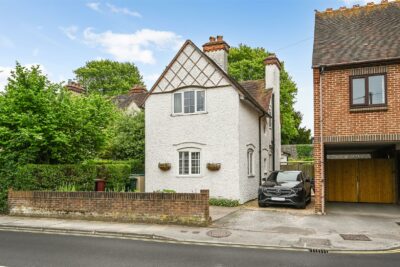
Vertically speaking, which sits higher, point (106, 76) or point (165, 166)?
point (106, 76)

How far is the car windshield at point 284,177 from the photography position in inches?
643

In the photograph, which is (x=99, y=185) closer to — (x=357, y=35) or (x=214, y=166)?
(x=214, y=166)

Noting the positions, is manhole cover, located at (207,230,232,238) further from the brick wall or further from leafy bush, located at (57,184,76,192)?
leafy bush, located at (57,184,76,192)

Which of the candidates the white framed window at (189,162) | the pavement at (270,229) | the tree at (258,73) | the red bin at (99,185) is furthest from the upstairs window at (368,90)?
the tree at (258,73)

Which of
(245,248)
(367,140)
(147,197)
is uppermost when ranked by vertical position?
(367,140)

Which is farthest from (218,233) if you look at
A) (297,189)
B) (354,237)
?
(297,189)

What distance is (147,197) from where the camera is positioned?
480 inches

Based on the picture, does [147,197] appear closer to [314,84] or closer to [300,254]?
[300,254]

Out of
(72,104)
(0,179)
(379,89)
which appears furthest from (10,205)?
(379,89)

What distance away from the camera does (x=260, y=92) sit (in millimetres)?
23844

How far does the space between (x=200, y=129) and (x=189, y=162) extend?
1760mm

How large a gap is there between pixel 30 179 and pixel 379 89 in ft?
46.5

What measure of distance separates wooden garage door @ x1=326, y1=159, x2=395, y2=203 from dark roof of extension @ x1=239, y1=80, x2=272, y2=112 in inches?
229

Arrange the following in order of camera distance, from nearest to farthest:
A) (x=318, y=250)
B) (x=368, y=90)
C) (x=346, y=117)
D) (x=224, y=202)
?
1. (x=318, y=250)
2. (x=368, y=90)
3. (x=346, y=117)
4. (x=224, y=202)
